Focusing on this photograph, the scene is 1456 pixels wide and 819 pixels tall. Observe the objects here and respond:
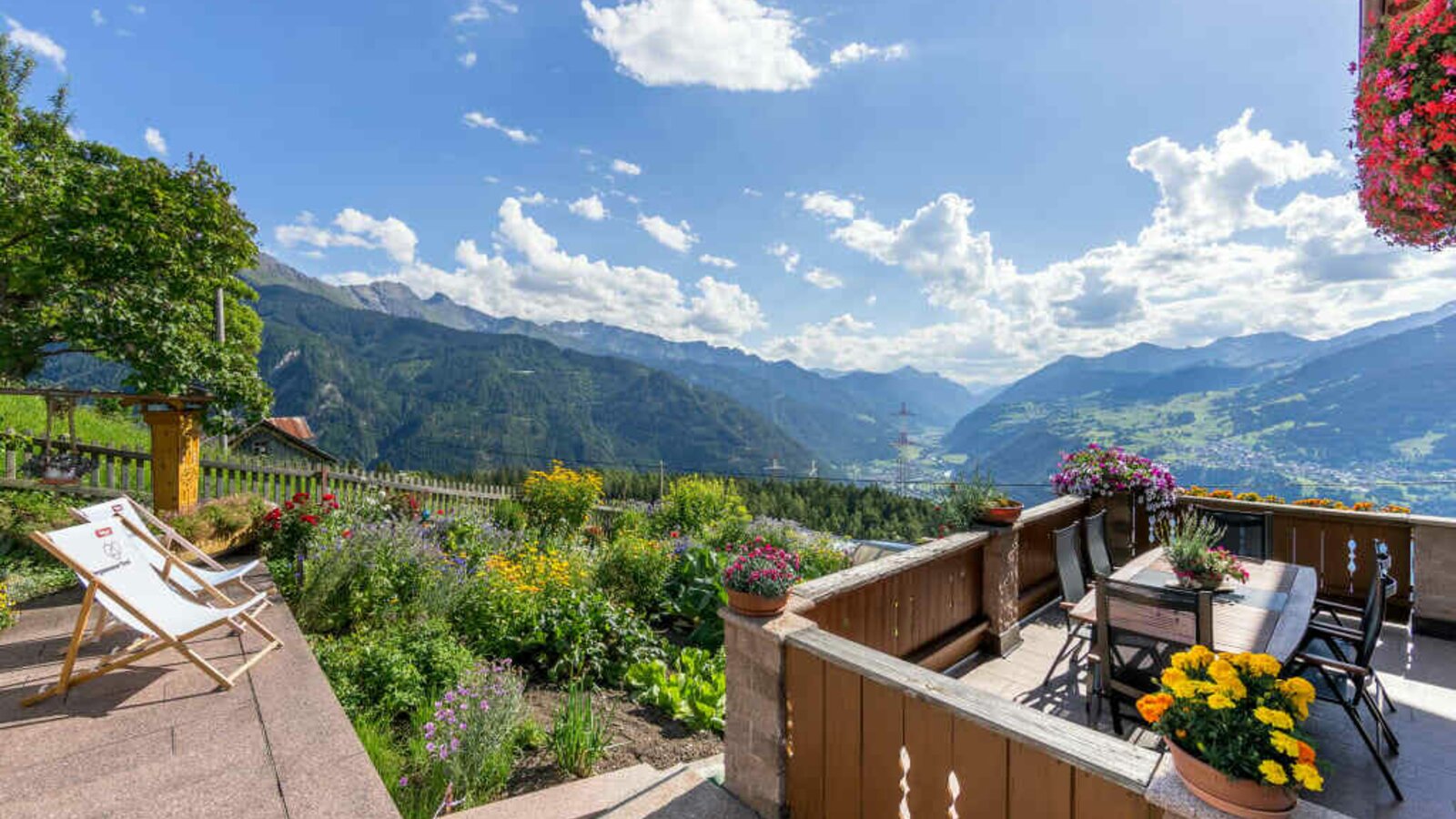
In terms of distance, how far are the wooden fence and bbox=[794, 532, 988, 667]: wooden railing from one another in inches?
278

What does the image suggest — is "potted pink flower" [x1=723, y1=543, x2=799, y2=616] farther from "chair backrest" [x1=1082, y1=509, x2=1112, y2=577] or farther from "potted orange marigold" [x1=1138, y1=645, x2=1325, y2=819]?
"chair backrest" [x1=1082, y1=509, x2=1112, y2=577]

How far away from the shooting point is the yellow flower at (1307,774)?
1.11m

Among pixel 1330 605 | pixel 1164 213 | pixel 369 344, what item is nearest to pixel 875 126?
pixel 1164 213

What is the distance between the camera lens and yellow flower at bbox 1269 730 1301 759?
1190 mm

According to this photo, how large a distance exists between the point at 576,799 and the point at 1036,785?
6.58 ft

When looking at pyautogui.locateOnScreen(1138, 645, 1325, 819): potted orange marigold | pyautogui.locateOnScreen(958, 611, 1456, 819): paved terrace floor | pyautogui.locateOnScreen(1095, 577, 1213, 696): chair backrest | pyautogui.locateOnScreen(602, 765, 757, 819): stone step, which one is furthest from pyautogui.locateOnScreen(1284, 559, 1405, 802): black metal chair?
pyautogui.locateOnScreen(602, 765, 757, 819): stone step

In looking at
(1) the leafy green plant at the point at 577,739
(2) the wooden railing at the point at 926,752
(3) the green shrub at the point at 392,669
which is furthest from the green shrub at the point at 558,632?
(2) the wooden railing at the point at 926,752

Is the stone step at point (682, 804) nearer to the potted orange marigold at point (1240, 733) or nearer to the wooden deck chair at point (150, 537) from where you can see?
the potted orange marigold at point (1240, 733)

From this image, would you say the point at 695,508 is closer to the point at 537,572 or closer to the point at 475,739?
the point at 537,572

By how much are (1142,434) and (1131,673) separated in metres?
164

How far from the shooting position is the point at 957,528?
482 centimetres

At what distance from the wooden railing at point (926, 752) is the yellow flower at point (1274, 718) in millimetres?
333

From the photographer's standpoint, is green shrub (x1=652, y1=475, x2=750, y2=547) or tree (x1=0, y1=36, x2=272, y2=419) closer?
tree (x1=0, y1=36, x2=272, y2=419)

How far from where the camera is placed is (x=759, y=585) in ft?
8.48
